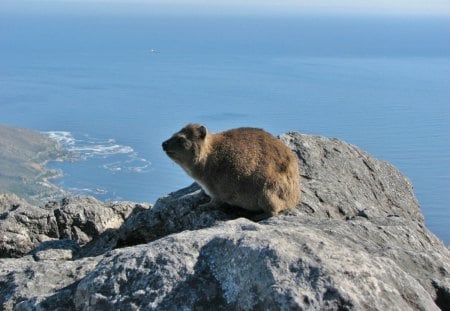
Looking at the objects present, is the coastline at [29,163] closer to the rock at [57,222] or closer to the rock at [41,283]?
the rock at [57,222]

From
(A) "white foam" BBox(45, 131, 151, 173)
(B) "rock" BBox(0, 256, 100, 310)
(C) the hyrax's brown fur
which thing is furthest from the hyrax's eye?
(A) "white foam" BBox(45, 131, 151, 173)

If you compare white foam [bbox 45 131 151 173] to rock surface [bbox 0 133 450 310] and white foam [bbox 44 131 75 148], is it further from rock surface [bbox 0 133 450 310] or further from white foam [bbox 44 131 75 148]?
rock surface [bbox 0 133 450 310]

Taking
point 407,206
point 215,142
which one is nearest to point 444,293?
point 215,142

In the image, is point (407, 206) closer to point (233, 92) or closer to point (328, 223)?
point (328, 223)

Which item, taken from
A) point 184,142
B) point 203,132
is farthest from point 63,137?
point 203,132

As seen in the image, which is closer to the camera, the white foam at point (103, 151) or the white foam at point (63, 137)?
the white foam at point (103, 151)

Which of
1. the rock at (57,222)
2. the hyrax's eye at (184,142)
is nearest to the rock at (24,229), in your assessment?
the rock at (57,222)

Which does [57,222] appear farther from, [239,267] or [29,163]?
[29,163]
